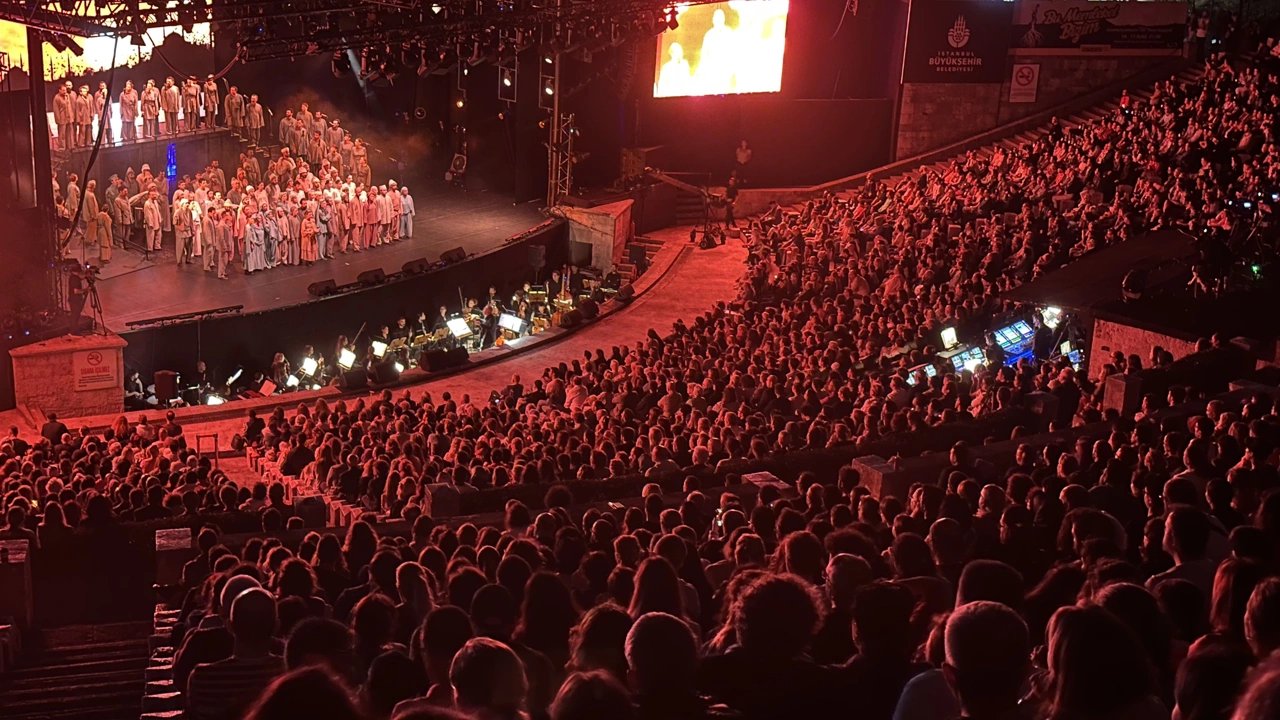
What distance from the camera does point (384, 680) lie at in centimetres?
543

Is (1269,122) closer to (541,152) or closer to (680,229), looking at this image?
(680,229)

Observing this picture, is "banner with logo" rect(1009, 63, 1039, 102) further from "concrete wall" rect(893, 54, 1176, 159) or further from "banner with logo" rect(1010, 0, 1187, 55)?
"banner with logo" rect(1010, 0, 1187, 55)

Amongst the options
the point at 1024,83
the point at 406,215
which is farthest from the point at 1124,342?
the point at 1024,83

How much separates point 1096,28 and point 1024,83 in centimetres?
214

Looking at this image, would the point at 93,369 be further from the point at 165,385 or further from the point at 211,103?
the point at 211,103

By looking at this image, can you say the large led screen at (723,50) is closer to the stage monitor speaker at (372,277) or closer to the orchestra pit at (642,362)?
the orchestra pit at (642,362)

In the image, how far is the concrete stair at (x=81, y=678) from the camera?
880 cm

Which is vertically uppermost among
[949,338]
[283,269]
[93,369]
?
[949,338]

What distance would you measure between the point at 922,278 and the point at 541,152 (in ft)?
52.9

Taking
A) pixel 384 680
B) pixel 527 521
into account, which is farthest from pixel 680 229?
pixel 384 680

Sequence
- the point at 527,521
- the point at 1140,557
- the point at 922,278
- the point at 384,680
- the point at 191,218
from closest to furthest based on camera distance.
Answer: the point at 384,680 → the point at 1140,557 → the point at 527,521 → the point at 922,278 → the point at 191,218

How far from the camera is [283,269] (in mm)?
29844

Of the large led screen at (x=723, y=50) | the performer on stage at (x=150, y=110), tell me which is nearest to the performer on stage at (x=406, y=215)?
the performer on stage at (x=150, y=110)

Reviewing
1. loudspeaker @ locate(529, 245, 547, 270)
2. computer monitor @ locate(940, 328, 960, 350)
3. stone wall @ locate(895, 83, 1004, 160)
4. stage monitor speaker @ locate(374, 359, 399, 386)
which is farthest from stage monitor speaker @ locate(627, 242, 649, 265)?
computer monitor @ locate(940, 328, 960, 350)
